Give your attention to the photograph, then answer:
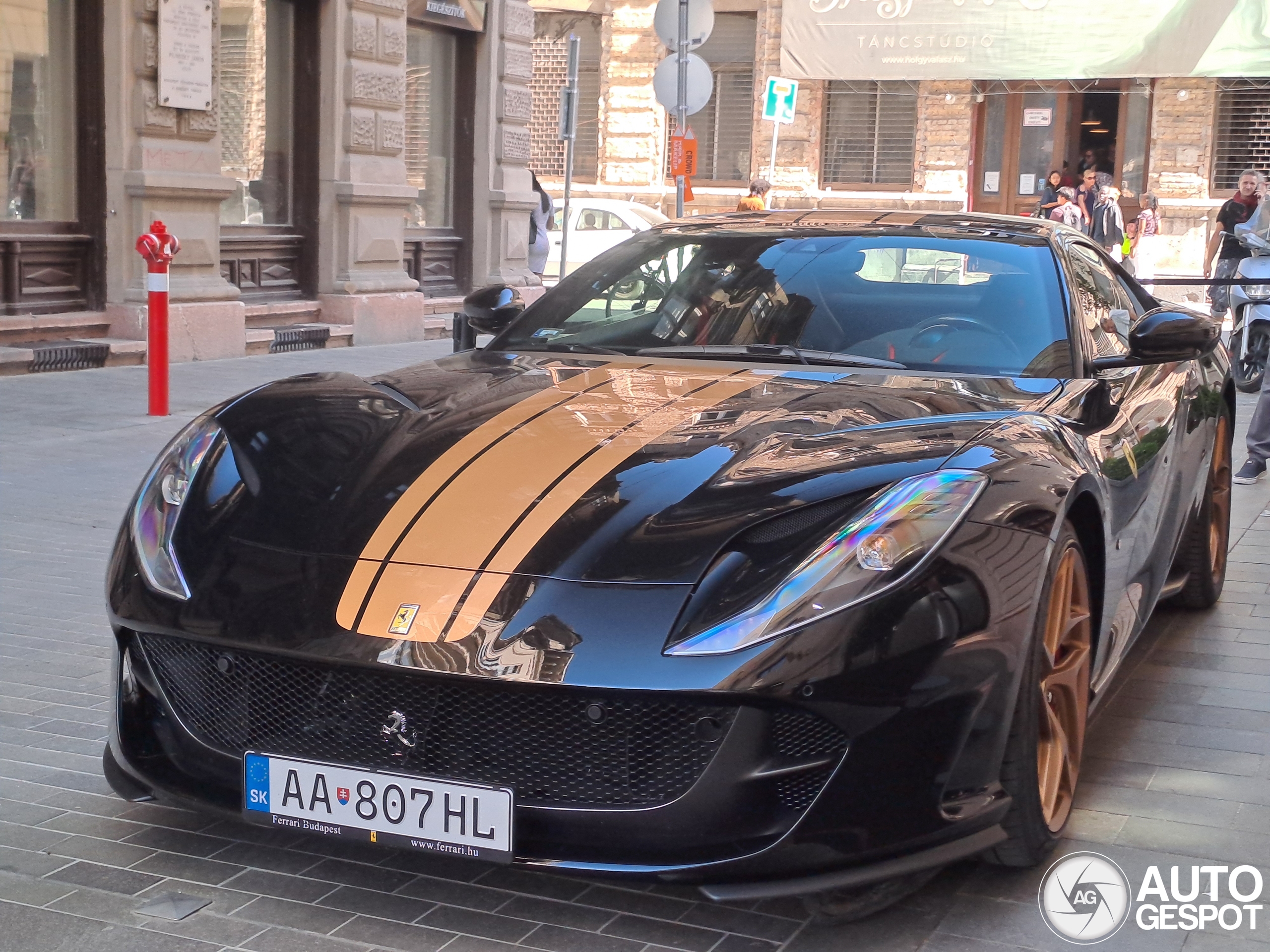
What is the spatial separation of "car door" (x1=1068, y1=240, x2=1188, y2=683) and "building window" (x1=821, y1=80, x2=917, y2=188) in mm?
23497

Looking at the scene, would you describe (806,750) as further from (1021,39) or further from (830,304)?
(1021,39)

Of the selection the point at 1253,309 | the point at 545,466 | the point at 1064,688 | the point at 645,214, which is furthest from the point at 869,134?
the point at 545,466

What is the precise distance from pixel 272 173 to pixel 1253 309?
842 centimetres

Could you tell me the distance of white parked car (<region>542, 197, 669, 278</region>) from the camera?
800 inches

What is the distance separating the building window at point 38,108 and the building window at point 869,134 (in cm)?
1806

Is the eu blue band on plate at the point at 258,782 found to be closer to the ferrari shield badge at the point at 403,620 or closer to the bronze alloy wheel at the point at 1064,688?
the ferrari shield badge at the point at 403,620

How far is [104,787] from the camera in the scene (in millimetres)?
3570

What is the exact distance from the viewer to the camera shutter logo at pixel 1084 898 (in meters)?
2.93

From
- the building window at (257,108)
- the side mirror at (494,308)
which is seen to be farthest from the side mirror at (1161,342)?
the building window at (257,108)

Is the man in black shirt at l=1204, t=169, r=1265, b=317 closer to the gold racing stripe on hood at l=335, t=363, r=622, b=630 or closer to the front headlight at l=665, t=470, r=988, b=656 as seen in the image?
the gold racing stripe on hood at l=335, t=363, r=622, b=630

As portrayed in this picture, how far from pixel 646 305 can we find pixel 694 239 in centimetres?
35

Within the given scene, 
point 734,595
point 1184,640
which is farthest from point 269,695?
point 1184,640

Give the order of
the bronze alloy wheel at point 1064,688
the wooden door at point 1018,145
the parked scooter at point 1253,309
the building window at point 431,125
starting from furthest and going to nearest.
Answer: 1. the wooden door at point 1018,145
2. the building window at point 431,125
3. the parked scooter at point 1253,309
4. the bronze alloy wheel at point 1064,688

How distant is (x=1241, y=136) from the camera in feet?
83.3
